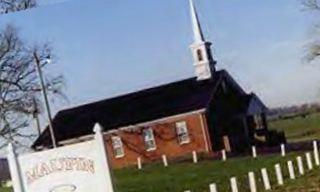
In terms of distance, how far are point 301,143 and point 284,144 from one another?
89 millimetres

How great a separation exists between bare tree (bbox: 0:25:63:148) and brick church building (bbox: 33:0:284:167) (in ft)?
0.77

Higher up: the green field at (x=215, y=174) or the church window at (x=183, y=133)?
the church window at (x=183, y=133)

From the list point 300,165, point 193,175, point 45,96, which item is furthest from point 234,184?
point 45,96

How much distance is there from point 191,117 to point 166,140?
0.21 m

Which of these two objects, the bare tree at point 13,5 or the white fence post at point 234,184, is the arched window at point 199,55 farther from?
the bare tree at point 13,5

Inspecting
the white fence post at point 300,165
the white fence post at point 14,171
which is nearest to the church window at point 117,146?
the white fence post at point 14,171

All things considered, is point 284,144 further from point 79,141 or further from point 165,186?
point 79,141

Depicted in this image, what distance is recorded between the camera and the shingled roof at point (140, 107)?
174 inches

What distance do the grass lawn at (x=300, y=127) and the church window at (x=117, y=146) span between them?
71 cm

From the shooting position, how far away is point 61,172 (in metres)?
4.73

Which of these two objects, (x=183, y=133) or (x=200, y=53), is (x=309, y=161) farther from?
(x=200, y=53)

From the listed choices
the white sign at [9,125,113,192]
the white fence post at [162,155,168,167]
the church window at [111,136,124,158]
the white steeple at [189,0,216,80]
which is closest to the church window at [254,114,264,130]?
the white steeple at [189,0,216,80]

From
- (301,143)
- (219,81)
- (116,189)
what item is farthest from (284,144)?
(116,189)

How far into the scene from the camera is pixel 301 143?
14.7ft
